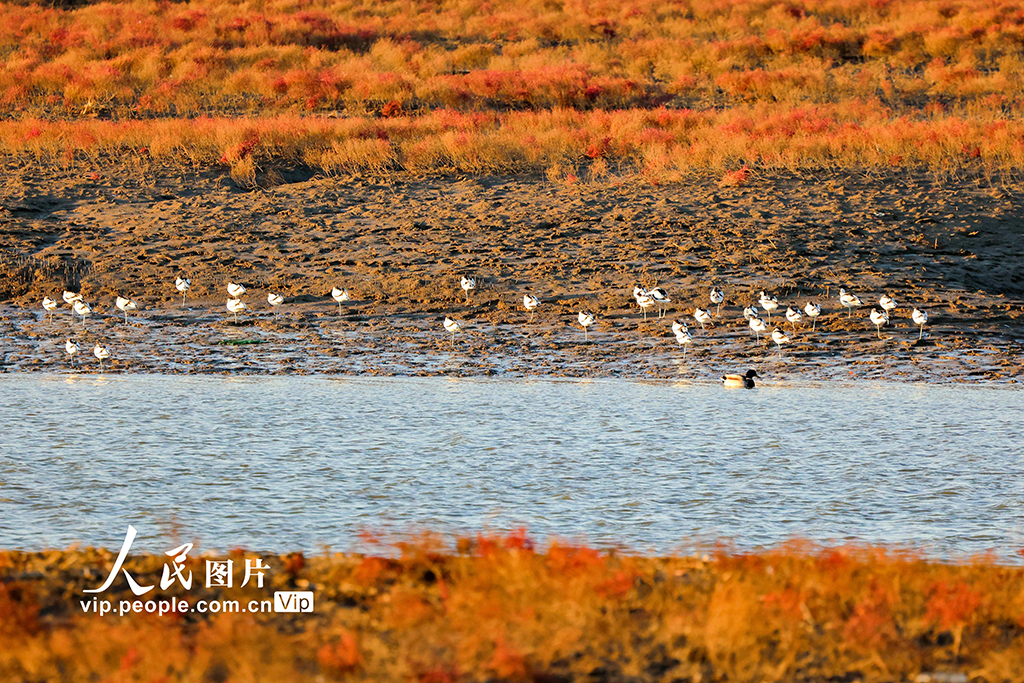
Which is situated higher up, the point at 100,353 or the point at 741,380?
the point at 100,353

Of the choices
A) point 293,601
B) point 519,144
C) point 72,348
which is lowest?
point 72,348

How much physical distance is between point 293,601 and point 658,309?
1226 cm

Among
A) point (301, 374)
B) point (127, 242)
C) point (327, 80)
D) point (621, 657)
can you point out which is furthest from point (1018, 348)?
point (327, 80)

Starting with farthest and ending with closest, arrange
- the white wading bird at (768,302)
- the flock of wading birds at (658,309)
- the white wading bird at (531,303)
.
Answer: the white wading bird at (531,303)
the white wading bird at (768,302)
the flock of wading birds at (658,309)

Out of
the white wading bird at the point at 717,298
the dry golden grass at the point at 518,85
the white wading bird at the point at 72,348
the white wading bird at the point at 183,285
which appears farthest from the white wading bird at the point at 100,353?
the dry golden grass at the point at 518,85

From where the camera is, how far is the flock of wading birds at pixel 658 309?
51.4ft

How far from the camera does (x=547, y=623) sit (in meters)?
5.57

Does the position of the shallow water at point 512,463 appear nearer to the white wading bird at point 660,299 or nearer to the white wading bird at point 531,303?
the white wading bird at point 660,299

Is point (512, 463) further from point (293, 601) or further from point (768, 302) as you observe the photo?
point (768, 302)

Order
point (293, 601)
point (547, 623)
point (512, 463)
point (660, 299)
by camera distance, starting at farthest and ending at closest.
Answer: point (660, 299)
point (512, 463)
point (293, 601)
point (547, 623)

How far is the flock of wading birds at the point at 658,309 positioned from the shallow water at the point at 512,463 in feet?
6.44

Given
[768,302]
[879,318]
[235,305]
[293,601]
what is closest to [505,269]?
[235,305]

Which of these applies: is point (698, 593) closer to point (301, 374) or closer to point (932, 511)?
point (932, 511)

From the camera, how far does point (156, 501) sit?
8.05 m
